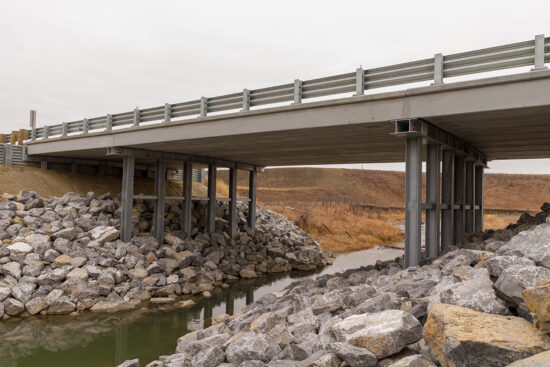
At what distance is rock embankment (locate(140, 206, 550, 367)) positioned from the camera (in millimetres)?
4211

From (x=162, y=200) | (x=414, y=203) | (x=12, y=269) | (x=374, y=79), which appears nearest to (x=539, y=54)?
(x=374, y=79)

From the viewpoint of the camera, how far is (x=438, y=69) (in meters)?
9.98

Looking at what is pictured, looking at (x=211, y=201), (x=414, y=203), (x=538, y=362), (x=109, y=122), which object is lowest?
(x=538, y=362)

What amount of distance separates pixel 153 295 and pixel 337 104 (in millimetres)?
9520

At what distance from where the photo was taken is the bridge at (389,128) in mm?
9461

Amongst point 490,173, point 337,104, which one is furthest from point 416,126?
point 490,173

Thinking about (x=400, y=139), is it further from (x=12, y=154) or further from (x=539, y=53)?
(x=12, y=154)

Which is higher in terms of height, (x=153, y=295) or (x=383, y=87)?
(x=383, y=87)

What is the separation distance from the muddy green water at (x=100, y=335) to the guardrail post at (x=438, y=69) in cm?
927

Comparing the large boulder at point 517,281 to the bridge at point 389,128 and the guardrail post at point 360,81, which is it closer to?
the bridge at point 389,128

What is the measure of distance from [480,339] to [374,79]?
316 inches

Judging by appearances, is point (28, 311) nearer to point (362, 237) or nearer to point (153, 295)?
point (153, 295)

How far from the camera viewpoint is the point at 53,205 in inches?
741

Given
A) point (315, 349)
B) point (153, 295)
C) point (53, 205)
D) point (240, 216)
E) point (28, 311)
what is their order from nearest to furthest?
point (315, 349) < point (28, 311) < point (153, 295) < point (53, 205) < point (240, 216)
